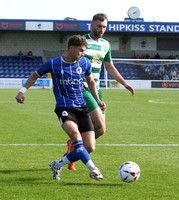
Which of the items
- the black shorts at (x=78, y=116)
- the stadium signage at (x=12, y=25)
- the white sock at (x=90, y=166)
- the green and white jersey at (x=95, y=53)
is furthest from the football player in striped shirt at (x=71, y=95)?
the stadium signage at (x=12, y=25)

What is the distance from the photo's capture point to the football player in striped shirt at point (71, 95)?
207 inches

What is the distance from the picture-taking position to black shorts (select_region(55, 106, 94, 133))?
5.38 metres

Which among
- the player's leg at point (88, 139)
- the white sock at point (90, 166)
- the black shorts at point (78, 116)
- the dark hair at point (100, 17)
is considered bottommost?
the white sock at point (90, 166)

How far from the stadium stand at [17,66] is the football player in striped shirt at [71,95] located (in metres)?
38.0

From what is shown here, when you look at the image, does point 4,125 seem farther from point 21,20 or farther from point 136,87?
point 21,20

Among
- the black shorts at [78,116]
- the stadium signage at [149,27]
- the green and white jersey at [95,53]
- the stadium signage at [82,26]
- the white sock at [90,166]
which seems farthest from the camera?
the stadium signage at [149,27]

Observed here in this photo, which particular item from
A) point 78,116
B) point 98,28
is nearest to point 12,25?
point 98,28

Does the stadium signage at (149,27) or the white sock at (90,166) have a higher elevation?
the stadium signage at (149,27)

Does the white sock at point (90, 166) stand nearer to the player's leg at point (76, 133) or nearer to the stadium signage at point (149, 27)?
the player's leg at point (76, 133)

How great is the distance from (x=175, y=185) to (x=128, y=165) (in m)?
0.63

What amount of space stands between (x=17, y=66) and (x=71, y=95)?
3944 cm

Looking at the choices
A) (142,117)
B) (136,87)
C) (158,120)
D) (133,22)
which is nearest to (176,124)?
(158,120)

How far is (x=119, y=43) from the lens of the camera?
153ft

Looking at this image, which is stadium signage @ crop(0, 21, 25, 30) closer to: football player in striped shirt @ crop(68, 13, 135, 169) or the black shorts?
football player in striped shirt @ crop(68, 13, 135, 169)
